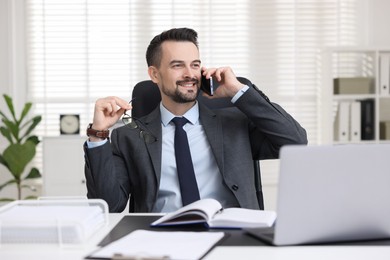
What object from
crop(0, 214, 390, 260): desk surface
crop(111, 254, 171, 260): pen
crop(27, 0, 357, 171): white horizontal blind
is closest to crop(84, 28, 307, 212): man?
crop(0, 214, 390, 260): desk surface

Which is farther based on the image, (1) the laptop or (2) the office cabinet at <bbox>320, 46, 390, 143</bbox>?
(2) the office cabinet at <bbox>320, 46, 390, 143</bbox>

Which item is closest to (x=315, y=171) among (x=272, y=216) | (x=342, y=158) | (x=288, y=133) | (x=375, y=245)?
(x=342, y=158)

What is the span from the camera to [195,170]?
2646mm

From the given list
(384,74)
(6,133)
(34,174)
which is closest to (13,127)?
(6,133)

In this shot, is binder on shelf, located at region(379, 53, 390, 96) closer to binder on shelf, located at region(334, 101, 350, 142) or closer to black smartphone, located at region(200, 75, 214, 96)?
binder on shelf, located at region(334, 101, 350, 142)

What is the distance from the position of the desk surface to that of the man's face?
3.60ft

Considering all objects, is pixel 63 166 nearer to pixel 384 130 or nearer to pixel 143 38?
pixel 143 38

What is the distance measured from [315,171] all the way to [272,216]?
1.42 feet

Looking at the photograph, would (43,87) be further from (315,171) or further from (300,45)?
(315,171)

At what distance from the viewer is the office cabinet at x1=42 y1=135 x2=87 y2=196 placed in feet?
16.8

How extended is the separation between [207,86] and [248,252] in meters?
1.20

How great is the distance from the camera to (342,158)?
1555 mm

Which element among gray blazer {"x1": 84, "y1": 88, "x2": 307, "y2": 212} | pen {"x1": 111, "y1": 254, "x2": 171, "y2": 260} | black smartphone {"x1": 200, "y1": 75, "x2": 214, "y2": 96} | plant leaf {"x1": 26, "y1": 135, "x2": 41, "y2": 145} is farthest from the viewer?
plant leaf {"x1": 26, "y1": 135, "x2": 41, "y2": 145}

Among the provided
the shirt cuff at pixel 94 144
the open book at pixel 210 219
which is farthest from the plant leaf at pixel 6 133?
the open book at pixel 210 219
